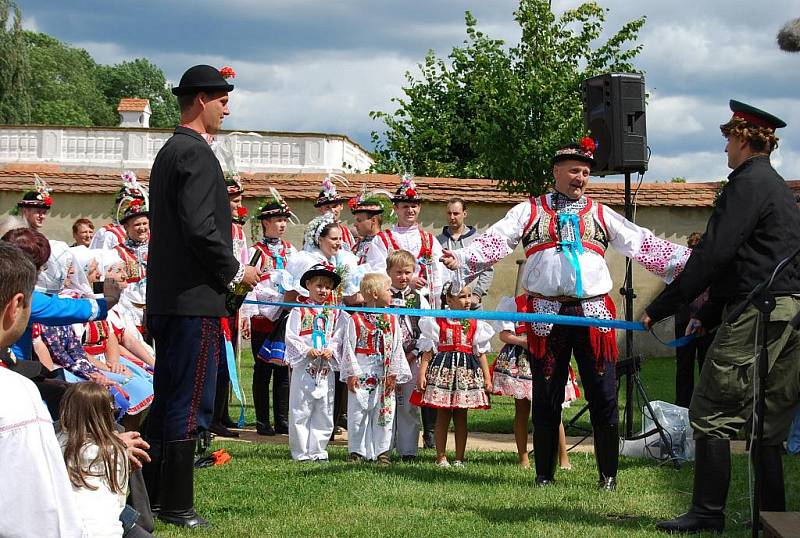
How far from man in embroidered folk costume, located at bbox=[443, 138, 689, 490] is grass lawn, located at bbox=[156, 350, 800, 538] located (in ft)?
1.44

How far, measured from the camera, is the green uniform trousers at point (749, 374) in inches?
203

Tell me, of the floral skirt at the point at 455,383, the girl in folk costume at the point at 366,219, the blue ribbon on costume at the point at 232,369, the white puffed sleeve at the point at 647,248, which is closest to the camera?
the white puffed sleeve at the point at 647,248

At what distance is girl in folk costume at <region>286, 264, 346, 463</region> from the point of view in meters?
8.13

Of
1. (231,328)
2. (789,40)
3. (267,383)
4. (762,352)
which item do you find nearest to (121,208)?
(231,328)

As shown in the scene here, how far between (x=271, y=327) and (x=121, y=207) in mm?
1767

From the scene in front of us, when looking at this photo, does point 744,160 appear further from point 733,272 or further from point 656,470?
point 656,470

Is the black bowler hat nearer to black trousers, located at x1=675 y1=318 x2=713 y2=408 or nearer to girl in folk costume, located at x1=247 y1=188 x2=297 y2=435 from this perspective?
girl in folk costume, located at x1=247 y1=188 x2=297 y2=435

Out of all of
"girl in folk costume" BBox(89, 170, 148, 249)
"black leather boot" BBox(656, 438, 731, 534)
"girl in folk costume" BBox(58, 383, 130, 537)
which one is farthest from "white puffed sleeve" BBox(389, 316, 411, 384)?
"girl in folk costume" BBox(58, 383, 130, 537)

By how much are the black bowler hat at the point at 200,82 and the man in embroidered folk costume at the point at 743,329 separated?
255 cm

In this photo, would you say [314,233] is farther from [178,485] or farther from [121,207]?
[178,485]

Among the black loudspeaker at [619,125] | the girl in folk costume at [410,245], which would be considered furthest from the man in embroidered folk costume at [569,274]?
the girl in folk costume at [410,245]

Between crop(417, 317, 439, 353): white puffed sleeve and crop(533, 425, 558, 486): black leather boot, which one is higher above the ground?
crop(417, 317, 439, 353): white puffed sleeve

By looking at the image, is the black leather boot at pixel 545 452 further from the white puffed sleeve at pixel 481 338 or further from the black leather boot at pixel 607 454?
the white puffed sleeve at pixel 481 338

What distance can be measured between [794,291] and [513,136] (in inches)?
432
